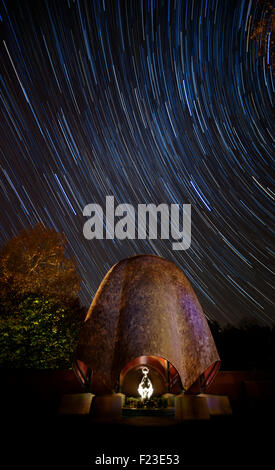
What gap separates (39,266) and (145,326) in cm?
932

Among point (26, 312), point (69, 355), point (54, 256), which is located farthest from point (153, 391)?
point (54, 256)

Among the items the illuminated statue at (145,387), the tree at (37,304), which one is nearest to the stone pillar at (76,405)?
the illuminated statue at (145,387)

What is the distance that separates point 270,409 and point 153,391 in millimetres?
3052

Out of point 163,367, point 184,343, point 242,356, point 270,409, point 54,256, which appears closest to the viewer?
point 184,343

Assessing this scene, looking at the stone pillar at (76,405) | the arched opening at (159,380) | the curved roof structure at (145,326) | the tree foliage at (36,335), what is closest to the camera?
the curved roof structure at (145,326)

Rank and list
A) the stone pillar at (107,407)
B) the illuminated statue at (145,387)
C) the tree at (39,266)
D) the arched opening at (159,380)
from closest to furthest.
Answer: the stone pillar at (107,407)
the illuminated statue at (145,387)
the arched opening at (159,380)
the tree at (39,266)

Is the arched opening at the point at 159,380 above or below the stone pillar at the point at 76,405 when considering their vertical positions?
above

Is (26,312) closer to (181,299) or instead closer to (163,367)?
(163,367)

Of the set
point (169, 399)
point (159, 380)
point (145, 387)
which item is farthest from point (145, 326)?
point (169, 399)

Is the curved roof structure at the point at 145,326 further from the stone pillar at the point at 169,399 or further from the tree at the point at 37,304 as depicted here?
the tree at the point at 37,304

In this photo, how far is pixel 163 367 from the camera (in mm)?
8102

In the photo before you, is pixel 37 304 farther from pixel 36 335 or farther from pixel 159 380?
pixel 159 380

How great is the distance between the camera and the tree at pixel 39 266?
12805 mm

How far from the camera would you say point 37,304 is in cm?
1071
